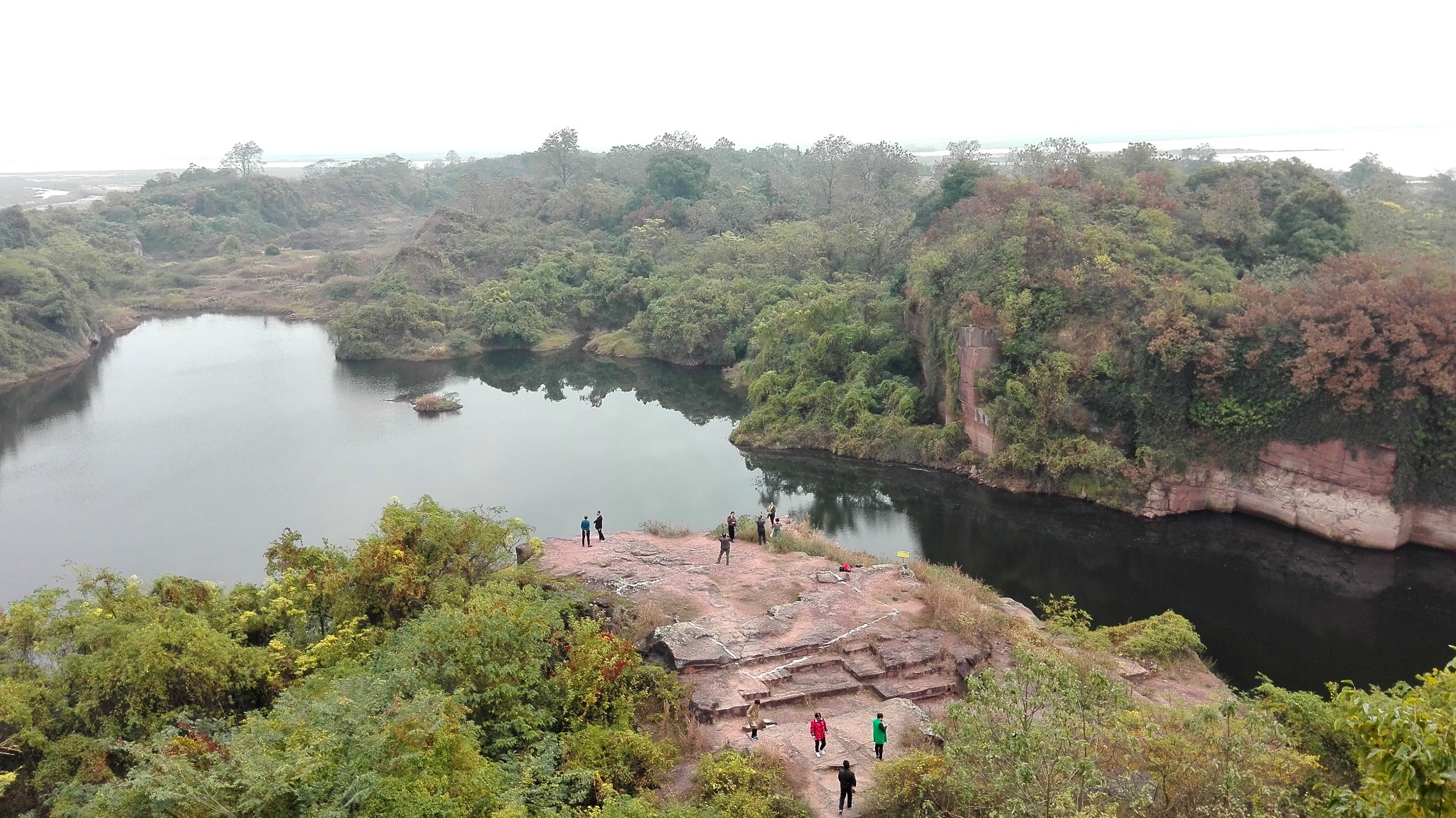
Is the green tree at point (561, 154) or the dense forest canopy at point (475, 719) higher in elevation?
the green tree at point (561, 154)

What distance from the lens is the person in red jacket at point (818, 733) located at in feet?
41.7

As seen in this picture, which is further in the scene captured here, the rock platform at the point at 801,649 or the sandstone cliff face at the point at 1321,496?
the sandstone cliff face at the point at 1321,496

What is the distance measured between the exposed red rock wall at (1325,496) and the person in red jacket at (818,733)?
16749 millimetres

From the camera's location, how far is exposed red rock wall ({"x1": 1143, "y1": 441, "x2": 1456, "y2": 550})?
22922 millimetres

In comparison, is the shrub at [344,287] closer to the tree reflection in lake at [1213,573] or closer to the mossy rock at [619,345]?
the mossy rock at [619,345]

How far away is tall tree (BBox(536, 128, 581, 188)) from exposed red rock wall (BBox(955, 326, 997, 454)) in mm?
64828

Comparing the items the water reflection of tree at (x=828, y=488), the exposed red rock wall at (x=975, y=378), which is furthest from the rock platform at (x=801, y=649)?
the exposed red rock wall at (x=975, y=378)

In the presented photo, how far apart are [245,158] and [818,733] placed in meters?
134

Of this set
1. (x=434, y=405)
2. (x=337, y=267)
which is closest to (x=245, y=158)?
(x=337, y=267)

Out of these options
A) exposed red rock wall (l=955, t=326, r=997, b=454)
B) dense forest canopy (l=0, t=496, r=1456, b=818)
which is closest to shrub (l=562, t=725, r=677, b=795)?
dense forest canopy (l=0, t=496, r=1456, b=818)

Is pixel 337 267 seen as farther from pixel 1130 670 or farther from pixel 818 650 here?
pixel 1130 670

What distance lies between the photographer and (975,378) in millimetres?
28797

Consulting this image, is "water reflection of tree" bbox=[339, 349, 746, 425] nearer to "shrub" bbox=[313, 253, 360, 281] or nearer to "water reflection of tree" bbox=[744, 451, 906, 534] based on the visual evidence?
"water reflection of tree" bbox=[744, 451, 906, 534]

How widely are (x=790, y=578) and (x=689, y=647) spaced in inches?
168
